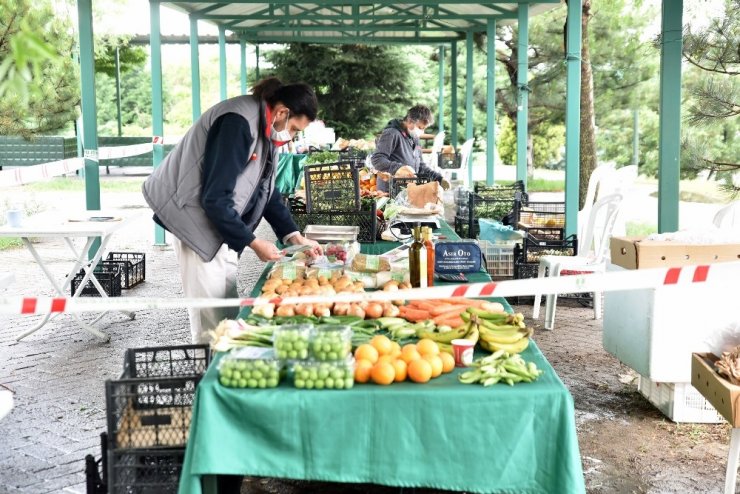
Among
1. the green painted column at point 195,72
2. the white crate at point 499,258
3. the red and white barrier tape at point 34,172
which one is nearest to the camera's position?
the red and white barrier tape at point 34,172

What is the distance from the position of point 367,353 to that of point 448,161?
15.4 m

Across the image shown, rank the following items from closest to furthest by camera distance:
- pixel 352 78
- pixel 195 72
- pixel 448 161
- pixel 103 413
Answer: pixel 103 413
pixel 195 72
pixel 448 161
pixel 352 78

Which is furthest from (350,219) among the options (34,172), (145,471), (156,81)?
(156,81)

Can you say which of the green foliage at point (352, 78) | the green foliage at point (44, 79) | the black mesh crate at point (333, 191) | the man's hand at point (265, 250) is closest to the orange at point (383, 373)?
the man's hand at point (265, 250)

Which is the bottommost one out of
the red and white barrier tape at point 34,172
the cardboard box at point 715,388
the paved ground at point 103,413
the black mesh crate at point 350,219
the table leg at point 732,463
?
the paved ground at point 103,413

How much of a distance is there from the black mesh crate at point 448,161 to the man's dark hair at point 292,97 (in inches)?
557

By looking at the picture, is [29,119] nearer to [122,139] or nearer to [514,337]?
[514,337]

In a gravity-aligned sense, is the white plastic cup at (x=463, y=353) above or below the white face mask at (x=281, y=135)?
below

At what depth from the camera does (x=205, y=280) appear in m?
4.54

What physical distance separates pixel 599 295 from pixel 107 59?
27.3m

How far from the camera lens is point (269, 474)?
10.3 ft

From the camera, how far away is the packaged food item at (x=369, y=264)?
466 cm

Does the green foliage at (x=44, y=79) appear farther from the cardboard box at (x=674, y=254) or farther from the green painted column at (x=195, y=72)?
the cardboard box at (x=674, y=254)

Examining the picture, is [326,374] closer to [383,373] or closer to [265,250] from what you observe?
[383,373]
